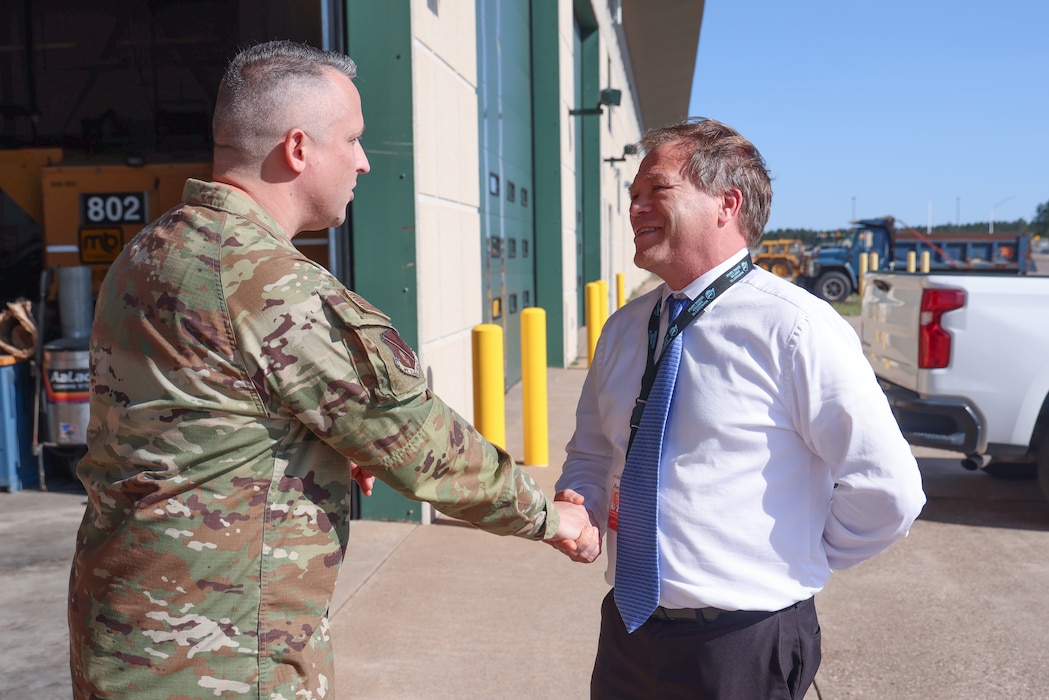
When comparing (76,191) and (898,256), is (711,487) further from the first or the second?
(898,256)

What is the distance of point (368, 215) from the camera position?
18.0ft

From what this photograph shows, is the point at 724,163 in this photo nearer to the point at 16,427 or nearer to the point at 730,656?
the point at 730,656

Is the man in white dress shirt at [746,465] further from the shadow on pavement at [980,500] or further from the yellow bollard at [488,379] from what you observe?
the shadow on pavement at [980,500]

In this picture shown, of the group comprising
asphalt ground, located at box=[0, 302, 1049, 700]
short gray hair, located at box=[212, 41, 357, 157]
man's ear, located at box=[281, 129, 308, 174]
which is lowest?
asphalt ground, located at box=[0, 302, 1049, 700]

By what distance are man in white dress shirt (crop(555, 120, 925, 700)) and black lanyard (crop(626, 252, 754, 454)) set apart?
0.04 feet

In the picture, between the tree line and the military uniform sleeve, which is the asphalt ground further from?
the tree line

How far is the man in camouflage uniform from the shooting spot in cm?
170

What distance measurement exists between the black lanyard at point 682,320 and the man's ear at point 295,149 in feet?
2.88

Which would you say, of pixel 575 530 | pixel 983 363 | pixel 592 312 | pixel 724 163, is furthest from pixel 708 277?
pixel 592 312

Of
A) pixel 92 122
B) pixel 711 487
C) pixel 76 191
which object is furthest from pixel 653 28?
pixel 711 487

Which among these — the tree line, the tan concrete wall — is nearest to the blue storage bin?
the tan concrete wall

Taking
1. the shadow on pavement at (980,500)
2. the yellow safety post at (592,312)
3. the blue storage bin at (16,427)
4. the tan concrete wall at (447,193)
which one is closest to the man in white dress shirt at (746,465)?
the tan concrete wall at (447,193)

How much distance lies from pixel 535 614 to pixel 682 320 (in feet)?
8.54

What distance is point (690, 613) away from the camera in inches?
83.1
